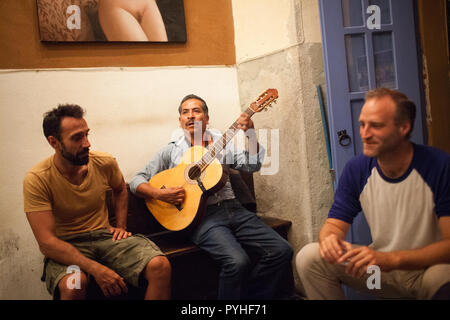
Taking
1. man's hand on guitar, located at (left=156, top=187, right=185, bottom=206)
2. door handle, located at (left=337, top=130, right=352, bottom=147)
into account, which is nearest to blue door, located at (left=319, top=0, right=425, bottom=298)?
door handle, located at (left=337, top=130, right=352, bottom=147)

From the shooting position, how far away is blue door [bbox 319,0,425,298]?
2.77m

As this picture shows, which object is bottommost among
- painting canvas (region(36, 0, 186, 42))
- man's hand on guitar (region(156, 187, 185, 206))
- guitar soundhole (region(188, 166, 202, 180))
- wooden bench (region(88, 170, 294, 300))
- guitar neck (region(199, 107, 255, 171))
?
wooden bench (region(88, 170, 294, 300))

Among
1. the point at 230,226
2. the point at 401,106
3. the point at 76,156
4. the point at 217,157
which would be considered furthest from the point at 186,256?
the point at 401,106

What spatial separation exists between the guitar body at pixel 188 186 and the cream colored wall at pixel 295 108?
680 millimetres

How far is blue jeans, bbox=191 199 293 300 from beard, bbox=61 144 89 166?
2.96 feet

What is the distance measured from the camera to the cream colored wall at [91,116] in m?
2.92

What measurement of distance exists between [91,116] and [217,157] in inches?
45.0

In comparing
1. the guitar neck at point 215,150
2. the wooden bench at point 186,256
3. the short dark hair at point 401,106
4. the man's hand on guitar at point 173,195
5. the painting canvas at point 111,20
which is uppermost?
the painting canvas at point 111,20

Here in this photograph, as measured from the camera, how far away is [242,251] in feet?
8.45

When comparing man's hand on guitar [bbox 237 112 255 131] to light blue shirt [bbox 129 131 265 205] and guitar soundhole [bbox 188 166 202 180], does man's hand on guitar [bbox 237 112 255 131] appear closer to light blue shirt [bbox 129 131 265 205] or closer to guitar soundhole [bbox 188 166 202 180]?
light blue shirt [bbox 129 131 265 205]

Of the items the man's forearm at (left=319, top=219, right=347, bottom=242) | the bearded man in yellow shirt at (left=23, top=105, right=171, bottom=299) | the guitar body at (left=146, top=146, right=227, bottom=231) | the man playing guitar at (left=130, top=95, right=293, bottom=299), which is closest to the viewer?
the man's forearm at (left=319, top=219, right=347, bottom=242)

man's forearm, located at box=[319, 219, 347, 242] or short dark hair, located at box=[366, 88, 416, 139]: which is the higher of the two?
short dark hair, located at box=[366, 88, 416, 139]

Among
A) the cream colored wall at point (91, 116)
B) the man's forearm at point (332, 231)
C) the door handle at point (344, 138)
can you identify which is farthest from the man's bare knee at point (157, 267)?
the door handle at point (344, 138)

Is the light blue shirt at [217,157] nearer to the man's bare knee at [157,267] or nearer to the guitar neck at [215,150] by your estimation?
the guitar neck at [215,150]
